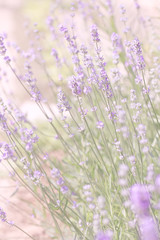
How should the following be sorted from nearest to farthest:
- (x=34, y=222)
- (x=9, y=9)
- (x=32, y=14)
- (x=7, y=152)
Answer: (x=7, y=152) < (x=34, y=222) < (x=32, y=14) < (x=9, y=9)

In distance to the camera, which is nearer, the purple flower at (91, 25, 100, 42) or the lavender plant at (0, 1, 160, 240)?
the lavender plant at (0, 1, 160, 240)

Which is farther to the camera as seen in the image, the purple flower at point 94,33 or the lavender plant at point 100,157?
the purple flower at point 94,33

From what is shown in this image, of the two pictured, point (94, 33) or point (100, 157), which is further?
point (100, 157)

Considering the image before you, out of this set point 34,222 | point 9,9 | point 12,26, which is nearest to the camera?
point 34,222

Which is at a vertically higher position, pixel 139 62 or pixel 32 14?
pixel 32 14

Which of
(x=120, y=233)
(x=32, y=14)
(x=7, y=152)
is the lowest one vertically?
(x=120, y=233)

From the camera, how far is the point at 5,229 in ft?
8.19

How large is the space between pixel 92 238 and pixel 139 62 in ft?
3.15

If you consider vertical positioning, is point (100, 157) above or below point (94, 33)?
below

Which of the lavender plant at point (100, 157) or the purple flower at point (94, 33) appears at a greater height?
the purple flower at point (94, 33)

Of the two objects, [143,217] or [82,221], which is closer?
[143,217]

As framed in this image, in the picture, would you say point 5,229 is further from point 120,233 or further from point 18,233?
point 120,233

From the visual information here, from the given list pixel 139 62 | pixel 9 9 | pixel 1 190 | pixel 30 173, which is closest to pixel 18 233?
pixel 1 190

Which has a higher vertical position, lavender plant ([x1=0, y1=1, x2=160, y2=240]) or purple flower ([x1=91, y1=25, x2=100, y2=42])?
purple flower ([x1=91, y1=25, x2=100, y2=42])
